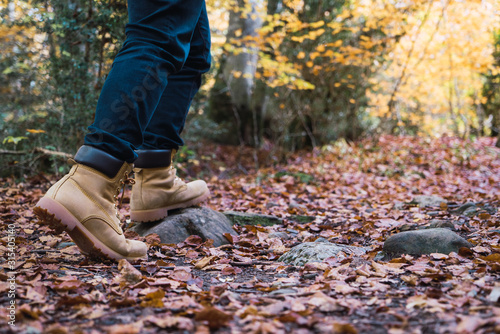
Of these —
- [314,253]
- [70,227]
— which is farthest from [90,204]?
[314,253]

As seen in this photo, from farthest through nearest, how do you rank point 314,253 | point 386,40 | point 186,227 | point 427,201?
point 386,40, point 427,201, point 186,227, point 314,253

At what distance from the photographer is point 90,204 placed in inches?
→ 56.0

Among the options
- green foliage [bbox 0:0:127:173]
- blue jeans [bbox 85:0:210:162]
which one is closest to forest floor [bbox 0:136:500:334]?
blue jeans [bbox 85:0:210:162]

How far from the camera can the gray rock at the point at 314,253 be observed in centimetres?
167

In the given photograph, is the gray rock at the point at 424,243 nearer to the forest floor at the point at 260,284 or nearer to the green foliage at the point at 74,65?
the forest floor at the point at 260,284

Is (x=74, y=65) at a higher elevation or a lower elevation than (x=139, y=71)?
higher

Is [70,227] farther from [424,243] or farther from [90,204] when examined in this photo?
[424,243]

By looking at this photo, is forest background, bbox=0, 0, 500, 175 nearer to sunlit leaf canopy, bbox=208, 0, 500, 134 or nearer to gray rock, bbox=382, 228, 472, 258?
sunlit leaf canopy, bbox=208, 0, 500, 134

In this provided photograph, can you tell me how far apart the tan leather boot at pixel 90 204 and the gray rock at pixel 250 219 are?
1089mm

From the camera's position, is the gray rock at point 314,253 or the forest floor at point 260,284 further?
the gray rock at point 314,253

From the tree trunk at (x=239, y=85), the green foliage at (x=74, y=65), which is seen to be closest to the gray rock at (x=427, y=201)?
the green foliage at (x=74, y=65)

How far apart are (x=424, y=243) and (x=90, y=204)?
57.9 inches

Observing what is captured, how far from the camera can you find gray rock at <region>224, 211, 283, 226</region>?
8.39 feet

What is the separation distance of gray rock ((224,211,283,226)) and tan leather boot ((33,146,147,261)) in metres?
1.09
